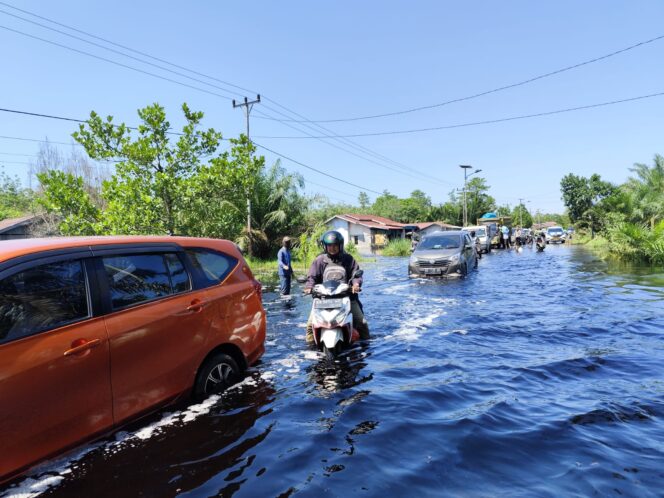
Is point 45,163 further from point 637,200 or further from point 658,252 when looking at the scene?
point 637,200

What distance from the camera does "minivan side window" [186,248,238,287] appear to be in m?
4.71

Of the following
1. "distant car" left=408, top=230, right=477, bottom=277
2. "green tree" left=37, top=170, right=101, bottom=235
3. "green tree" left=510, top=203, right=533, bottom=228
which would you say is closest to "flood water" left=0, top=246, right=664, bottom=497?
"distant car" left=408, top=230, right=477, bottom=277

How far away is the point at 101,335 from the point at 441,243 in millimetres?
14777

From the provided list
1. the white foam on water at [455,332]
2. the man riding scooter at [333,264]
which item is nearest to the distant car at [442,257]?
the white foam on water at [455,332]

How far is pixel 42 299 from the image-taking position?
313cm

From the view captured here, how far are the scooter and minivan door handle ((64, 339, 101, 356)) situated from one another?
3.25m

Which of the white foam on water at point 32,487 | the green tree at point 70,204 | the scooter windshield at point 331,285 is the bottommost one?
the white foam on water at point 32,487

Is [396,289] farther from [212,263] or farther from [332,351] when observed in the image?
[212,263]

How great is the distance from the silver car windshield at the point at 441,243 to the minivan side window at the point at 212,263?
12.4 m

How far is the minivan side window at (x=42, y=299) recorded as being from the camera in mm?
2889

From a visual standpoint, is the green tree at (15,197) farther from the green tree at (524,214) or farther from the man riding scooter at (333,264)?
the green tree at (524,214)

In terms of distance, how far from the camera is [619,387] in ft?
16.1

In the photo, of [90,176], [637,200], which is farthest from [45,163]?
[637,200]

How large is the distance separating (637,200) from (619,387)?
94.0ft
